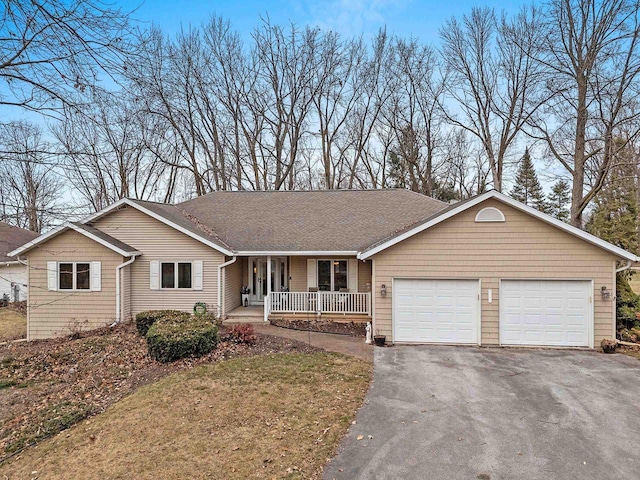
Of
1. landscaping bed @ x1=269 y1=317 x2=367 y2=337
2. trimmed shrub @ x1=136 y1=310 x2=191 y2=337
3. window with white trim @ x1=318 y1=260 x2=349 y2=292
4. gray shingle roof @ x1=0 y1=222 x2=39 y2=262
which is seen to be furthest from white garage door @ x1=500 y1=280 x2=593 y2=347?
gray shingle roof @ x1=0 y1=222 x2=39 y2=262

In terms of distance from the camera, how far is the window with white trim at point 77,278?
13.3m

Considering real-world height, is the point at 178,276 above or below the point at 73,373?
above

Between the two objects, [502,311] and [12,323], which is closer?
[502,311]

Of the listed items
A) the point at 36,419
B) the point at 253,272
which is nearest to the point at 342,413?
the point at 36,419

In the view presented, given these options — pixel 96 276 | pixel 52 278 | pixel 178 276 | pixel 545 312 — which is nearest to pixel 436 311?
pixel 545 312

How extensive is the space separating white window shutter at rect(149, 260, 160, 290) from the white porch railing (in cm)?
407

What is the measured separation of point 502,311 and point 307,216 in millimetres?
8819

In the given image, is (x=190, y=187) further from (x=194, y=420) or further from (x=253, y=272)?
(x=194, y=420)

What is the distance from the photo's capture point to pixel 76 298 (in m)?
13.3

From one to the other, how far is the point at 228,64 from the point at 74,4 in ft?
78.2

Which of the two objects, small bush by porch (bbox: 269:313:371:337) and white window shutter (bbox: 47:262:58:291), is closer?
small bush by porch (bbox: 269:313:371:337)

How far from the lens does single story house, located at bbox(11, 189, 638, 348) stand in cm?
1048

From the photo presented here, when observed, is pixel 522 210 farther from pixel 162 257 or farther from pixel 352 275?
pixel 162 257

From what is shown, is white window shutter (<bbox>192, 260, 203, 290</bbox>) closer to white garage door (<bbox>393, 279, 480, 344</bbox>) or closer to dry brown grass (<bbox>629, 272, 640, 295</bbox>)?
white garage door (<bbox>393, 279, 480, 344</bbox>)
